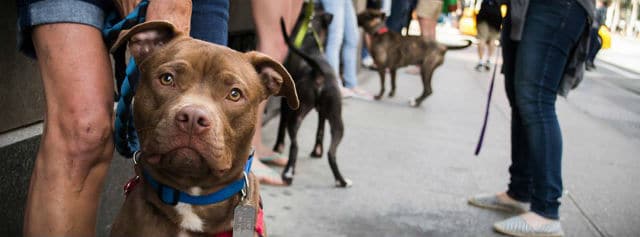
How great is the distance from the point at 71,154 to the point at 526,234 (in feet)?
8.99

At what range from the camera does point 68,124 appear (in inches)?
96.1

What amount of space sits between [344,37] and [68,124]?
6992mm

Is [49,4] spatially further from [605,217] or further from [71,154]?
[605,217]

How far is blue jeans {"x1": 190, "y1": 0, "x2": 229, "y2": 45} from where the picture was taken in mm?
2961

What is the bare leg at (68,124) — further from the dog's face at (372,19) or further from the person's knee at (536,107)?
the dog's face at (372,19)

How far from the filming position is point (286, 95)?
9.39 ft

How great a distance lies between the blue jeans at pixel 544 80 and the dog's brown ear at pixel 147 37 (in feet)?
7.53

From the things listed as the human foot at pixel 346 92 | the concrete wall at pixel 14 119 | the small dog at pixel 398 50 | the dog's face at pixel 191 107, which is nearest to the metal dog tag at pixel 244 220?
the dog's face at pixel 191 107

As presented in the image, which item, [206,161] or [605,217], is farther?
Answer: [605,217]

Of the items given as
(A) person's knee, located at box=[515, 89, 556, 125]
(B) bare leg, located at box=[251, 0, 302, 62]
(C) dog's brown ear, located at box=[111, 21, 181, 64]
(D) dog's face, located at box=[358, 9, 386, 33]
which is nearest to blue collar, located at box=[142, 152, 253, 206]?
(C) dog's brown ear, located at box=[111, 21, 181, 64]

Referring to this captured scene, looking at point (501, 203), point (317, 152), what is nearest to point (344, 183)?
point (317, 152)

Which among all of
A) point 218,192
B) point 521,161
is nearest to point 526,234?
point 521,161

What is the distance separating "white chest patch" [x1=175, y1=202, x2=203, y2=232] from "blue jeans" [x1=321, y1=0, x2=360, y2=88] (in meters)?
5.02

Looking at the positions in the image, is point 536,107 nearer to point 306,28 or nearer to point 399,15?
point 306,28
